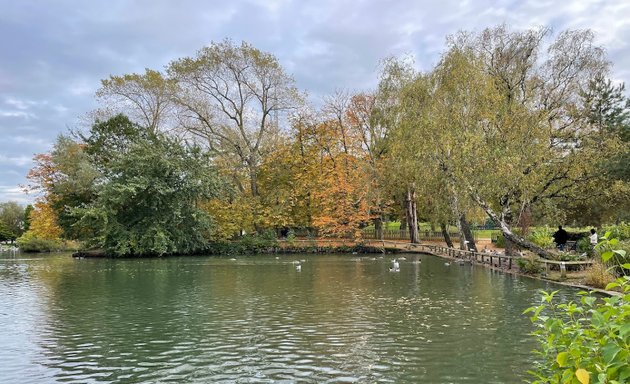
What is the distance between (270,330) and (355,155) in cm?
3566

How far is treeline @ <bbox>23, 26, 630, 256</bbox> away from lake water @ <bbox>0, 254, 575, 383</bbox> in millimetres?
7784

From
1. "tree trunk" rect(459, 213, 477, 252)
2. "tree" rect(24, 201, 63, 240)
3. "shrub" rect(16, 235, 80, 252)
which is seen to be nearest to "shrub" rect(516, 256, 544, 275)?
"tree trunk" rect(459, 213, 477, 252)

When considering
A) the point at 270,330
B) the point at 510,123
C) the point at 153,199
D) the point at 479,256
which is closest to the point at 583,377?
the point at 270,330

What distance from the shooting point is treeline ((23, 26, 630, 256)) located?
26797mm

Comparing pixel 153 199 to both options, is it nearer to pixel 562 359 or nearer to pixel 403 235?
pixel 403 235

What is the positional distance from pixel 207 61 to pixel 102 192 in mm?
15076

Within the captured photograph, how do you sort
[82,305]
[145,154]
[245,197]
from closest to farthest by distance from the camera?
[82,305] → [145,154] → [245,197]

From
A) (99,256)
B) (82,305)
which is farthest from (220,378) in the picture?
(99,256)

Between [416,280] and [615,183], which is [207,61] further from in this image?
[615,183]

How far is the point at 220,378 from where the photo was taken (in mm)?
8594

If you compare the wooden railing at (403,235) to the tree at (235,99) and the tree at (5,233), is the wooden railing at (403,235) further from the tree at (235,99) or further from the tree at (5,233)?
the tree at (5,233)

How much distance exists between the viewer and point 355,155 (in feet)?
154

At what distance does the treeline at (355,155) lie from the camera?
87.9ft

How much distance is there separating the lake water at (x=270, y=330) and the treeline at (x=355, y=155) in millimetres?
7784
